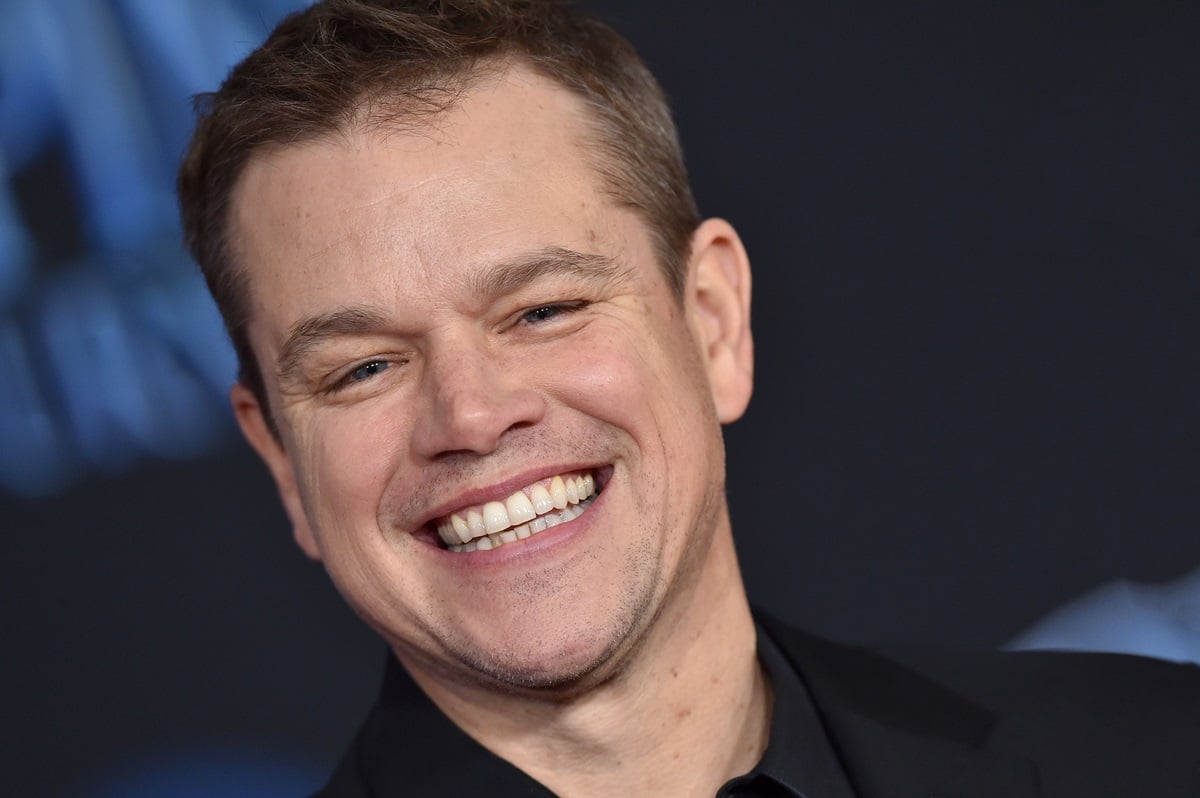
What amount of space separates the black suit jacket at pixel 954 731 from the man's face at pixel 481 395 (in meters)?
0.14

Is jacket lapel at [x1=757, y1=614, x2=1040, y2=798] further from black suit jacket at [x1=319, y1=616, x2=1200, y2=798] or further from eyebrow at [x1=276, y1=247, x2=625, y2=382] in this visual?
eyebrow at [x1=276, y1=247, x2=625, y2=382]

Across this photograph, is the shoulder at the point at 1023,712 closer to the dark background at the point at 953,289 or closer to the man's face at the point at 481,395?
the man's face at the point at 481,395

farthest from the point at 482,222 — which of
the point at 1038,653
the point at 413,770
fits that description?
the point at 1038,653

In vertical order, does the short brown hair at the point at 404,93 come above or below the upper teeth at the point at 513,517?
above

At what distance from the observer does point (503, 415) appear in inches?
80.0

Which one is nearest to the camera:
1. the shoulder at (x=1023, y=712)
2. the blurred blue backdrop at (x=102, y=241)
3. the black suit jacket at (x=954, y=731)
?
the black suit jacket at (x=954, y=731)

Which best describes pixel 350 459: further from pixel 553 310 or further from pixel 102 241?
pixel 102 241

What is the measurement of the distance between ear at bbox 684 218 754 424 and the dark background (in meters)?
0.99

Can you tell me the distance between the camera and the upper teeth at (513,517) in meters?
2.10

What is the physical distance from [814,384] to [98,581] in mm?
1479

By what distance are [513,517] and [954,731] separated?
29.9 inches

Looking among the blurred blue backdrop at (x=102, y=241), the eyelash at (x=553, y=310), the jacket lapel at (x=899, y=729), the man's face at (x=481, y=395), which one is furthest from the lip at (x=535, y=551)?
the blurred blue backdrop at (x=102, y=241)

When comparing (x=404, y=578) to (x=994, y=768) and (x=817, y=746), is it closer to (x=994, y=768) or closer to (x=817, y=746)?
(x=817, y=746)

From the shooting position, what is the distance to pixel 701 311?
240cm
